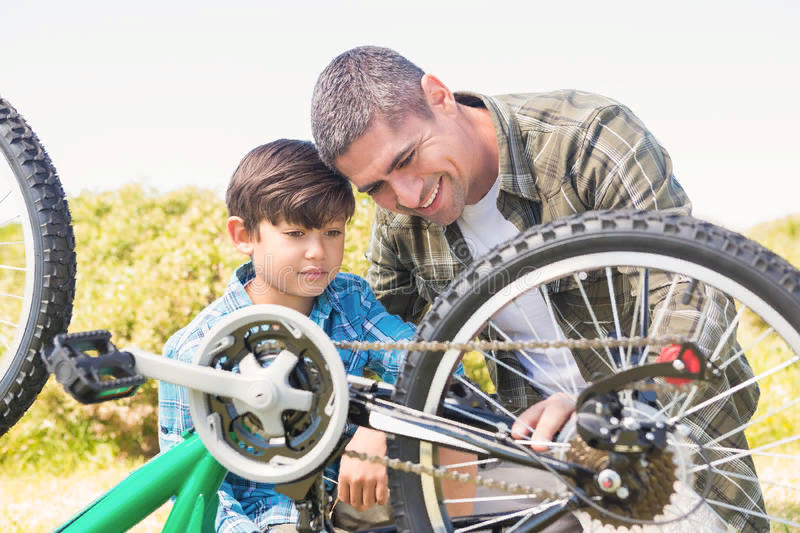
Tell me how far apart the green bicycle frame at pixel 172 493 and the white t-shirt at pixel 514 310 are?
891mm

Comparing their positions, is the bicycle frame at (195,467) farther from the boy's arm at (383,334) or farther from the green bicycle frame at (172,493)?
the boy's arm at (383,334)

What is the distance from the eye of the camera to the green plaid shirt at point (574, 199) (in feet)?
5.77

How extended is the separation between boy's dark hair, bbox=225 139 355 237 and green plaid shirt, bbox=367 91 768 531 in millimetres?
369

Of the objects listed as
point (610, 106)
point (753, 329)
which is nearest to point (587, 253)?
point (610, 106)

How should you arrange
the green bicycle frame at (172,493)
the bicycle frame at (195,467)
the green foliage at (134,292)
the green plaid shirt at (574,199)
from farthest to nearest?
the green foliage at (134,292)
the green plaid shirt at (574,199)
the green bicycle frame at (172,493)
the bicycle frame at (195,467)

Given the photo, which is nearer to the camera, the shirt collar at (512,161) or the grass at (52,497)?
the shirt collar at (512,161)

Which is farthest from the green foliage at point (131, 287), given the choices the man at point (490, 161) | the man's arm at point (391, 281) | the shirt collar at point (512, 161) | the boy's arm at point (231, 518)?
the boy's arm at point (231, 518)

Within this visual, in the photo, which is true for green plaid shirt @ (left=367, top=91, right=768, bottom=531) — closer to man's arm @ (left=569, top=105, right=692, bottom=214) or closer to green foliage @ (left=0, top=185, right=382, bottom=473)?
man's arm @ (left=569, top=105, right=692, bottom=214)

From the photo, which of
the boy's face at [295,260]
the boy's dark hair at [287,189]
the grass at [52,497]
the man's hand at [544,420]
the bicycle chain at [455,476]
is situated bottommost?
the grass at [52,497]

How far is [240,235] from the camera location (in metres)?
2.01

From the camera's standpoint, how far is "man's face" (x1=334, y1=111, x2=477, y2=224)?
1852 mm

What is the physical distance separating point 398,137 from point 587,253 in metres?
0.70

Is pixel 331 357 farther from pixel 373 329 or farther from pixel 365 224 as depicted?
pixel 365 224

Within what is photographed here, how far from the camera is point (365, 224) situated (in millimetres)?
3127
